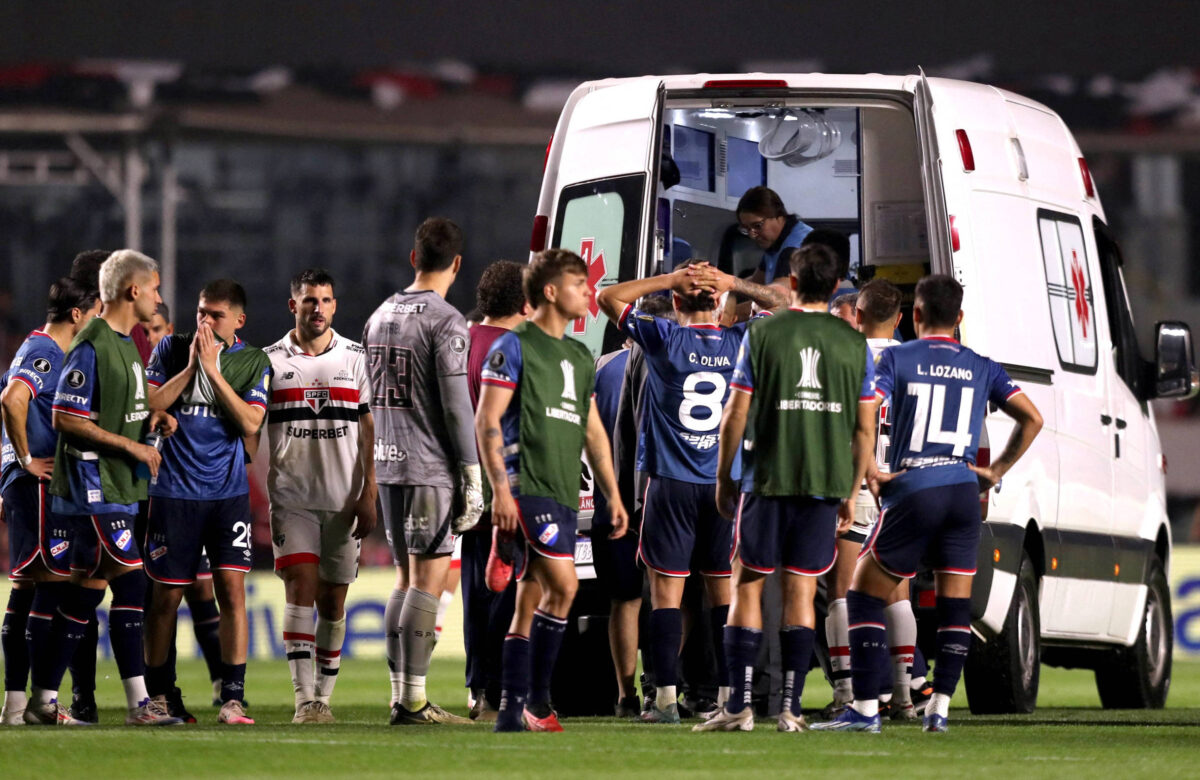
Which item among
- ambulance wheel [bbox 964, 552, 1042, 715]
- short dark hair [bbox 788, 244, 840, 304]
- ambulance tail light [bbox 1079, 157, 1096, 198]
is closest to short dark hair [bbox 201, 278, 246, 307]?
short dark hair [bbox 788, 244, 840, 304]

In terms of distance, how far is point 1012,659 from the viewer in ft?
29.4

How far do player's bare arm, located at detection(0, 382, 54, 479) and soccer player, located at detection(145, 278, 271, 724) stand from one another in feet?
1.48

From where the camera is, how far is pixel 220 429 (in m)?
8.44

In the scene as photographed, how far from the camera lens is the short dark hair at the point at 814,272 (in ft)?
24.5

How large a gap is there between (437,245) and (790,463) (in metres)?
1.59

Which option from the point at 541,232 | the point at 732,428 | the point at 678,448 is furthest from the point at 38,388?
the point at 732,428

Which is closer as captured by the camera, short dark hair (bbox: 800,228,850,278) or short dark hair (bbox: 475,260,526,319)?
short dark hair (bbox: 475,260,526,319)

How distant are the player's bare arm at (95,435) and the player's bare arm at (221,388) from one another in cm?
50

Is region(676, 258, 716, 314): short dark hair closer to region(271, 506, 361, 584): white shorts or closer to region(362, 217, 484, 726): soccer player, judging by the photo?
region(362, 217, 484, 726): soccer player

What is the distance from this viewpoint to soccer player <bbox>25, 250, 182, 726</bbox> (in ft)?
25.8

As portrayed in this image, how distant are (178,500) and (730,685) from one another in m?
2.37

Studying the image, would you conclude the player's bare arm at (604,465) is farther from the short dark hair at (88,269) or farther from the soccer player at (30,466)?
the short dark hair at (88,269)

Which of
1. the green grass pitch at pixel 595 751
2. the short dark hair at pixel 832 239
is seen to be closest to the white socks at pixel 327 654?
the green grass pitch at pixel 595 751

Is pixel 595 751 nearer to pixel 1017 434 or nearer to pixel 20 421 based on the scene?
pixel 1017 434
